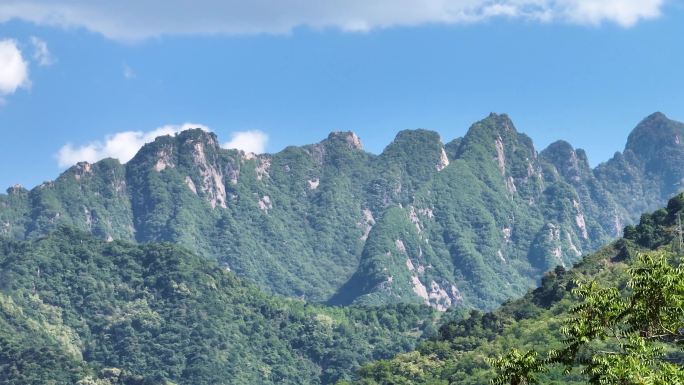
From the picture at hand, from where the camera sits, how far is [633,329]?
46125 millimetres

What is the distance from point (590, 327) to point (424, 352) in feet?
474

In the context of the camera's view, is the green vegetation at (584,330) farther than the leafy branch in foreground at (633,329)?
Yes

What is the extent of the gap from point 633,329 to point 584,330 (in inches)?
76.8

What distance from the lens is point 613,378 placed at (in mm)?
41656

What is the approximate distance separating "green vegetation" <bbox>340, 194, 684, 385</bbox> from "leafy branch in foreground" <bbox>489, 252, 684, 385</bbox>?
0.04 meters

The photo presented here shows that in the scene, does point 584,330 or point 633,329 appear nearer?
point 633,329

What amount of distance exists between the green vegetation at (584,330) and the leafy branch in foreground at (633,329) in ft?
0.14

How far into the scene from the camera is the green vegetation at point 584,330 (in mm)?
43344

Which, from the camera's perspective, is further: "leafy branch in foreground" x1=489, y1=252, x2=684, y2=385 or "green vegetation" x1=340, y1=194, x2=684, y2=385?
"green vegetation" x1=340, y1=194, x2=684, y2=385

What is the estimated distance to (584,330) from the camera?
153 ft

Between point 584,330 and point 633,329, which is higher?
point 584,330

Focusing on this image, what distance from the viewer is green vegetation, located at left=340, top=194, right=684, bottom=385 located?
43344 millimetres

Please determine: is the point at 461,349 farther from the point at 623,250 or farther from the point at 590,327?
the point at 590,327

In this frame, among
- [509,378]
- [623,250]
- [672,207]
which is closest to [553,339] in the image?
[623,250]
